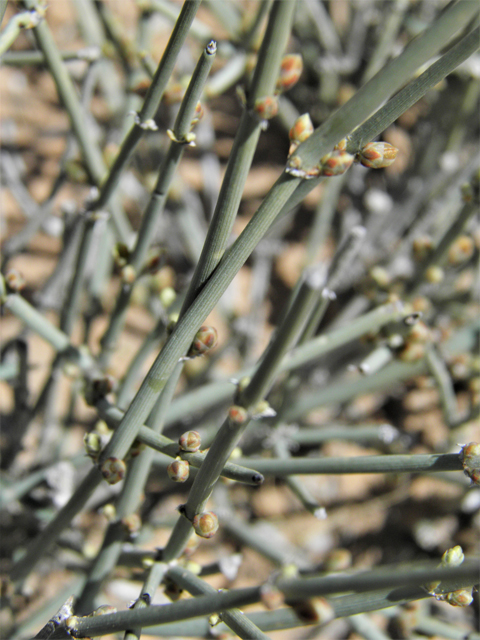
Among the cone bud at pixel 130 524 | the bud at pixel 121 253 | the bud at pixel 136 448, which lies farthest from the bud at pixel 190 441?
the bud at pixel 121 253

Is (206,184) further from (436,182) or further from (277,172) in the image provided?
(436,182)

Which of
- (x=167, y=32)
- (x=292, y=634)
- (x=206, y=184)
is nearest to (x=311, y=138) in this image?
(x=206, y=184)

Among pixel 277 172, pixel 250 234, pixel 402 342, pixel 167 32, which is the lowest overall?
pixel 250 234

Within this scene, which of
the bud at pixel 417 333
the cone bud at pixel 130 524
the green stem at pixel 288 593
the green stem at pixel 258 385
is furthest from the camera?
the bud at pixel 417 333

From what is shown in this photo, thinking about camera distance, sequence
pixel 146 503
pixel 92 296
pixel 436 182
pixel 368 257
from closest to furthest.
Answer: pixel 92 296
pixel 146 503
pixel 436 182
pixel 368 257

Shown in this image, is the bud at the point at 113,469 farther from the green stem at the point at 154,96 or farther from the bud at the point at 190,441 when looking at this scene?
the green stem at the point at 154,96

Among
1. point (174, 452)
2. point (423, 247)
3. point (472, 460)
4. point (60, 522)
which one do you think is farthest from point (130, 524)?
point (423, 247)

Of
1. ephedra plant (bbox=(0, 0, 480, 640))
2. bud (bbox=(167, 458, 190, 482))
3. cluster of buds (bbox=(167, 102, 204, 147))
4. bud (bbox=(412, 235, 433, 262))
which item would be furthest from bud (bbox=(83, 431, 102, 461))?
bud (bbox=(412, 235, 433, 262))
